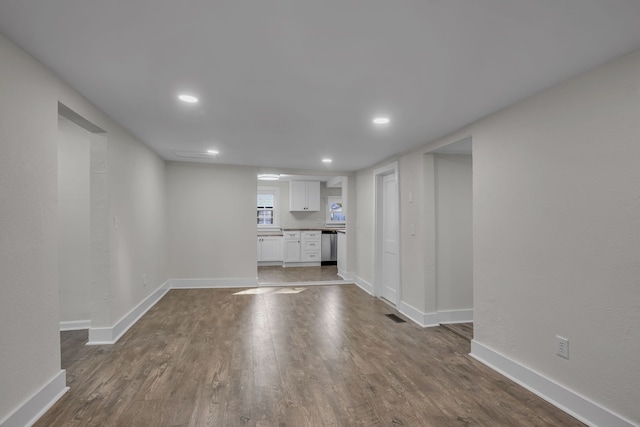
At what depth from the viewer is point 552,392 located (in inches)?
83.2

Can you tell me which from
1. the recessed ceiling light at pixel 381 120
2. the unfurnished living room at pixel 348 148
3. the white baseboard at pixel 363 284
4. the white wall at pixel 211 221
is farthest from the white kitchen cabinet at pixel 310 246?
the recessed ceiling light at pixel 381 120

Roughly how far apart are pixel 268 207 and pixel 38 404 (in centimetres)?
674

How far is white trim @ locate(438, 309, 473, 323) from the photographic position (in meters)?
3.78

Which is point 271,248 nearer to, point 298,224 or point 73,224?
point 298,224

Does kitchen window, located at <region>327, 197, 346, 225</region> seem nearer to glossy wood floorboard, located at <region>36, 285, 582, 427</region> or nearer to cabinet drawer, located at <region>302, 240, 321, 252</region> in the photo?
cabinet drawer, located at <region>302, 240, 321, 252</region>

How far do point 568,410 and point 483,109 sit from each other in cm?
227

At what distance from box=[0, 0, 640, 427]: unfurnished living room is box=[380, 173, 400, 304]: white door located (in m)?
0.56

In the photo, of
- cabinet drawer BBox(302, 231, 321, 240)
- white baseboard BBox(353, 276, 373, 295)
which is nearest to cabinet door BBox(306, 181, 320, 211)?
cabinet drawer BBox(302, 231, 321, 240)

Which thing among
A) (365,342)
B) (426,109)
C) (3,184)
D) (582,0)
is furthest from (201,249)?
(582,0)

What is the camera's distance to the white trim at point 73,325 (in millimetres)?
3383

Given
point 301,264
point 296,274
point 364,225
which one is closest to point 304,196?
point 301,264

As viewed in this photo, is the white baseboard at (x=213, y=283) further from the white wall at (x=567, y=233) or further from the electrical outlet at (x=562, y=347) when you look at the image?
the electrical outlet at (x=562, y=347)

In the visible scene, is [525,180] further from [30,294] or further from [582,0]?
[30,294]

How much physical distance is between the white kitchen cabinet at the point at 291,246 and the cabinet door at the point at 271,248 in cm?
27
